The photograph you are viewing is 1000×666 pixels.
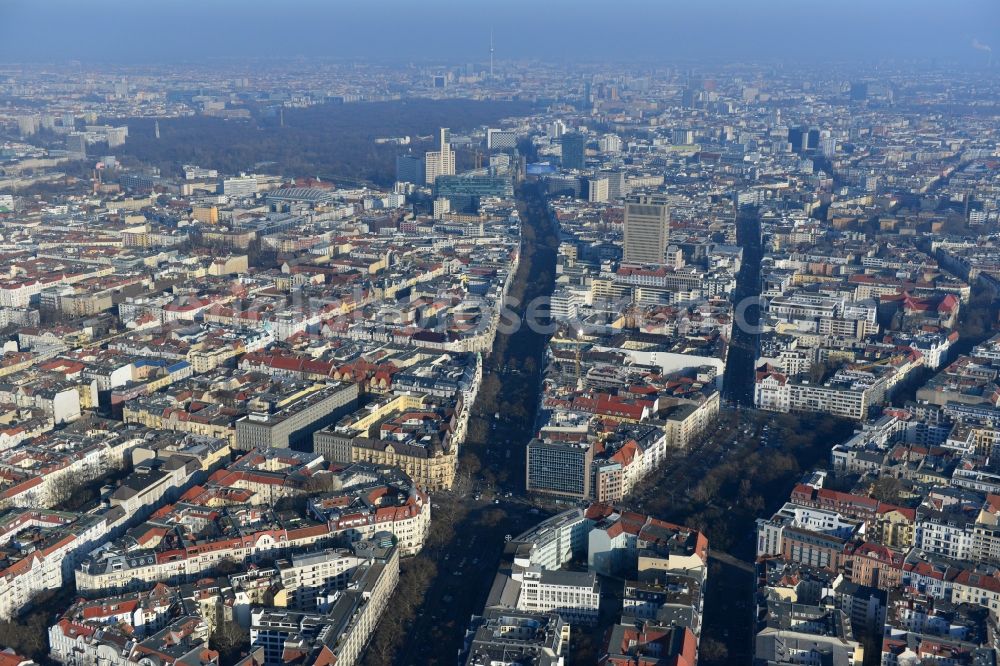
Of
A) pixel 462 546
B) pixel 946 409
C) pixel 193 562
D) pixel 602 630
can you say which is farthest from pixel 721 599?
pixel 946 409

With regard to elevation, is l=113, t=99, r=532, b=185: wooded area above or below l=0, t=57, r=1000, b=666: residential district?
above

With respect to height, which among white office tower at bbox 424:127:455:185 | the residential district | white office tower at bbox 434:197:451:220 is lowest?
the residential district

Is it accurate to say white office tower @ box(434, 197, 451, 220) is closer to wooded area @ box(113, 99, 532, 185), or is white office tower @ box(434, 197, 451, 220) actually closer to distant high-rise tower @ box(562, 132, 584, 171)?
wooded area @ box(113, 99, 532, 185)

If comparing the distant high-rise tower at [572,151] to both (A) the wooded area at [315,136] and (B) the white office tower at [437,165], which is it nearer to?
(B) the white office tower at [437,165]

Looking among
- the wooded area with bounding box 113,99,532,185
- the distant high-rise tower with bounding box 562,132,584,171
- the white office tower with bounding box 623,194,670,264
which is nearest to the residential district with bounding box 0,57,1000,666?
the white office tower with bounding box 623,194,670,264

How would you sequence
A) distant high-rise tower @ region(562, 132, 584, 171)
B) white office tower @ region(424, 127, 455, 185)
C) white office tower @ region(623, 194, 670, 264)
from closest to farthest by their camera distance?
white office tower @ region(623, 194, 670, 264) < white office tower @ region(424, 127, 455, 185) < distant high-rise tower @ region(562, 132, 584, 171)

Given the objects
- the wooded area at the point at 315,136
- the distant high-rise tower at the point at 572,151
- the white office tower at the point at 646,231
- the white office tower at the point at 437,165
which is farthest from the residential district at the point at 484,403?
the wooded area at the point at 315,136

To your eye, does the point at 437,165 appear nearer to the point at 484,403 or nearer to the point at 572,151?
the point at 572,151
